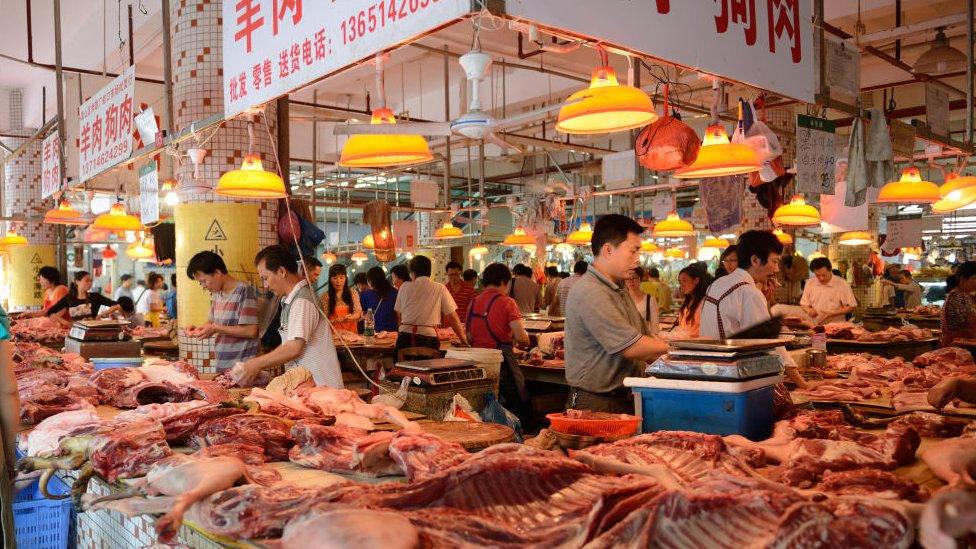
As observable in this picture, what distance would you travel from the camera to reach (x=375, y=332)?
11562 millimetres

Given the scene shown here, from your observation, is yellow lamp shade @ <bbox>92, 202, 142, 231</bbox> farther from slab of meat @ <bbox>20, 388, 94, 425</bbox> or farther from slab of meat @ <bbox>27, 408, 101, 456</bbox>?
slab of meat @ <bbox>27, 408, 101, 456</bbox>

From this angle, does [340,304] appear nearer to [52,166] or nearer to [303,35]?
[52,166]

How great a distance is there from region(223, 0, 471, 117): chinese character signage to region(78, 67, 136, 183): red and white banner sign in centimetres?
289

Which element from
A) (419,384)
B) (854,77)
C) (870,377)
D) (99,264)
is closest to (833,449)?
(419,384)

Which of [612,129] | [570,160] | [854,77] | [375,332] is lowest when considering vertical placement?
[375,332]

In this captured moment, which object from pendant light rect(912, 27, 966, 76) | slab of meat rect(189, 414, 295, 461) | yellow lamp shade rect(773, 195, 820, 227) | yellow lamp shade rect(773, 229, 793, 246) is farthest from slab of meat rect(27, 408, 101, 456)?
yellow lamp shade rect(773, 229, 793, 246)

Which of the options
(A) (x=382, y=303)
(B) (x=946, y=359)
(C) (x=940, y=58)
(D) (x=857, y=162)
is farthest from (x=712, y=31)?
(A) (x=382, y=303)

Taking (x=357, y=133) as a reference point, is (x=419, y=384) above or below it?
below

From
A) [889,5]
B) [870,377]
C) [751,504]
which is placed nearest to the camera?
[751,504]

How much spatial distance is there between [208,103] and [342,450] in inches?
220

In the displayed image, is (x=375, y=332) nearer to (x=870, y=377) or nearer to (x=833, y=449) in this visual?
(x=870, y=377)

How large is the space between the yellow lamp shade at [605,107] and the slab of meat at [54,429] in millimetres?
3033

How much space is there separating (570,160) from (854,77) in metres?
13.3

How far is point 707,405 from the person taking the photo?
11.8ft
